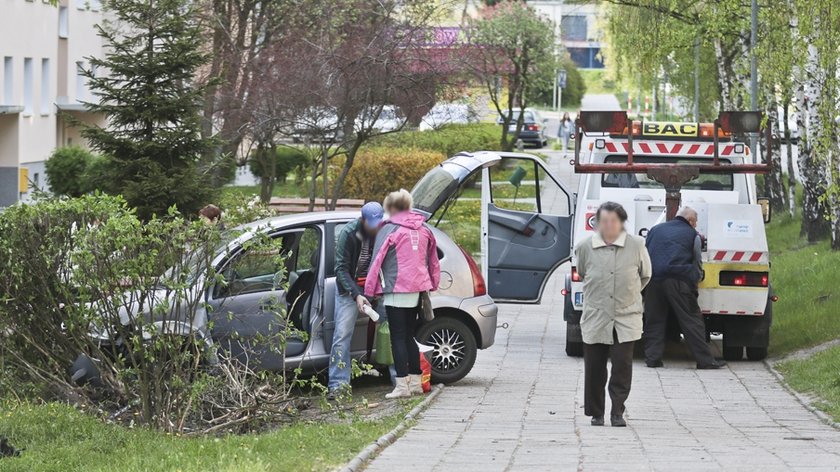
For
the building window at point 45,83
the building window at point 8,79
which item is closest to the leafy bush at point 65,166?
the building window at point 8,79

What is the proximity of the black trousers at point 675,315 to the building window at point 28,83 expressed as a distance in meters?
31.7

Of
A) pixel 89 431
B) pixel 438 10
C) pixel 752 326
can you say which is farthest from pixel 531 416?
pixel 438 10

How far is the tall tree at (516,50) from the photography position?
4662cm

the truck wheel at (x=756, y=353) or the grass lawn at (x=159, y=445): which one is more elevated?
the grass lawn at (x=159, y=445)

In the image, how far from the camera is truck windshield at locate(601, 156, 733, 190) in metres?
16.1

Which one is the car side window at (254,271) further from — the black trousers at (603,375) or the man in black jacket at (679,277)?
the man in black jacket at (679,277)

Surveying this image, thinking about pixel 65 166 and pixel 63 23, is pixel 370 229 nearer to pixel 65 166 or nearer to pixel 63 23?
pixel 65 166

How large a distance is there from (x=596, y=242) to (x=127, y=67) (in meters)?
8.29

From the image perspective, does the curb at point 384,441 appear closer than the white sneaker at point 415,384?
Yes

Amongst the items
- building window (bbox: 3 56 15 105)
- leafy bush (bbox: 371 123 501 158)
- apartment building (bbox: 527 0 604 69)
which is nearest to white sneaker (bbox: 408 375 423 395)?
leafy bush (bbox: 371 123 501 158)

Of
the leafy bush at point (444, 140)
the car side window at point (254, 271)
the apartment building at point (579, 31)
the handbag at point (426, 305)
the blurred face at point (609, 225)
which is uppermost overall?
the apartment building at point (579, 31)

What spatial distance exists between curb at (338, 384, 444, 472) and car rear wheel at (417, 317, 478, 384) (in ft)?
2.57

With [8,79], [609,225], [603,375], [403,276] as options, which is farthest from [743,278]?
[8,79]

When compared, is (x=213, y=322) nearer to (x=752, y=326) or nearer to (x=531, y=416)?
(x=531, y=416)
